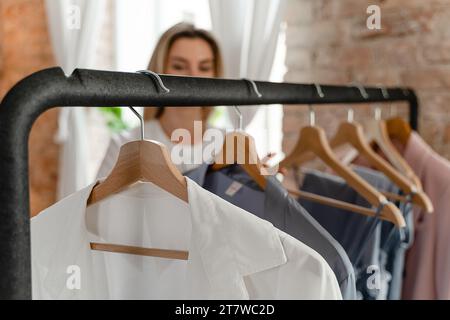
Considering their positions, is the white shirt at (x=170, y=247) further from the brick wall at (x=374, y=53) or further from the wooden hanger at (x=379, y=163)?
the brick wall at (x=374, y=53)

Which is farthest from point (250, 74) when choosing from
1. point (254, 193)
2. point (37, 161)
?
point (37, 161)

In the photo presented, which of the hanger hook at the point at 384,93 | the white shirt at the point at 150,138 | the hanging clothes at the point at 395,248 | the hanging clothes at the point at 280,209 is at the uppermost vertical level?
the hanger hook at the point at 384,93

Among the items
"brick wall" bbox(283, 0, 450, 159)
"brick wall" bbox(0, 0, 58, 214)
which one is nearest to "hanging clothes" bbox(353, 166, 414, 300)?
"brick wall" bbox(283, 0, 450, 159)

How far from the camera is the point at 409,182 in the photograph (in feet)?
4.09

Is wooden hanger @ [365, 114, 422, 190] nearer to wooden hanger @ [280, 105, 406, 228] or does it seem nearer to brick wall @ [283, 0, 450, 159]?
wooden hanger @ [280, 105, 406, 228]

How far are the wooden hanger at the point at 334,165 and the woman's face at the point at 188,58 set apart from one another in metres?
0.72

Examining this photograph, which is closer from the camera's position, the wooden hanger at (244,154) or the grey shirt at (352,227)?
the wooden hanger at (244,154)

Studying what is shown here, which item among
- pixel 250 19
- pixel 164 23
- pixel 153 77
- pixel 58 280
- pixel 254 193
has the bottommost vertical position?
pixel 58 280

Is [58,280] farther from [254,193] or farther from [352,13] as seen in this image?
[352,13]

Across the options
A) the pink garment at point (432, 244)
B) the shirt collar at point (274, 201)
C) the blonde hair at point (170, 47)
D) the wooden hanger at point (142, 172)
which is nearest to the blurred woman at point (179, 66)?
the blonde hair at point (170, 47)

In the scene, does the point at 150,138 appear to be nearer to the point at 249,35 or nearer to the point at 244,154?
the point at 249,35

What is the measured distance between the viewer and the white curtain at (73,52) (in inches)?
101

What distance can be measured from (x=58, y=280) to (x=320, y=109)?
5.23 ft

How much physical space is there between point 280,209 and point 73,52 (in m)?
1.90
